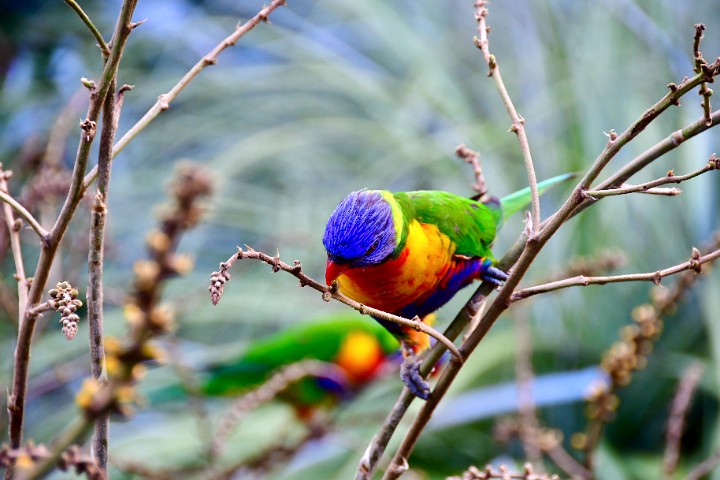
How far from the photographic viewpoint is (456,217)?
2.87ft

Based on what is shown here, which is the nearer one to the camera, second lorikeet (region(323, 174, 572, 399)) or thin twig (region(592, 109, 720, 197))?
thin twig (region(592, 109, 720, 197))

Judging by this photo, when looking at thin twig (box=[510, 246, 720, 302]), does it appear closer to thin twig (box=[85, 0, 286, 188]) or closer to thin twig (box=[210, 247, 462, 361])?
thin twig (box=[210, 247, 462, 361])

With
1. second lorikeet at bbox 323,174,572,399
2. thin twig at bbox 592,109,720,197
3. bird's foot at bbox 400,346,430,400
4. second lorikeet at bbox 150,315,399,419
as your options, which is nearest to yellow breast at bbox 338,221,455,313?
second lorikeet at bbox 323,174,572,399

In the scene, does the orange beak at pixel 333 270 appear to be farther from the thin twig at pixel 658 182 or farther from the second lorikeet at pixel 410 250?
the thin twig at pixel 658 182

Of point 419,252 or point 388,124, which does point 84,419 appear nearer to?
point 419,252

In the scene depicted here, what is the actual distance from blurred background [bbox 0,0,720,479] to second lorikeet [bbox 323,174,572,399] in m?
0.22

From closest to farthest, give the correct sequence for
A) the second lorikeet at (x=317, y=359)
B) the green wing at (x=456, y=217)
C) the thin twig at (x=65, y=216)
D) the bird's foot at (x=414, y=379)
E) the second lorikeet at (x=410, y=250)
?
the thin twig at (x=65, y=216) → the bird's foot at (x=414, y=379) → the second lorikeet at (x=410, y=250) → the green wing at (x=456, y=217) → the second lorikeet at (x=317, y=359)

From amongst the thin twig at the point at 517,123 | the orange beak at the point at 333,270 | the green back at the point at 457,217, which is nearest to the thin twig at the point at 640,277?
the thin twig at the point at 517,123

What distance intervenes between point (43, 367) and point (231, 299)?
49 centimetres

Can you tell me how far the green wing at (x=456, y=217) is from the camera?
857mm

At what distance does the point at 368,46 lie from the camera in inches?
117

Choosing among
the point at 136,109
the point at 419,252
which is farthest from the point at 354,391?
the point at 136,109

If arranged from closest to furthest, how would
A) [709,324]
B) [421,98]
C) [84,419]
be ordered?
[84,419]
[709,324]
[421,98]

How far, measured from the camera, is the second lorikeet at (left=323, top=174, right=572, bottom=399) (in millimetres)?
712
